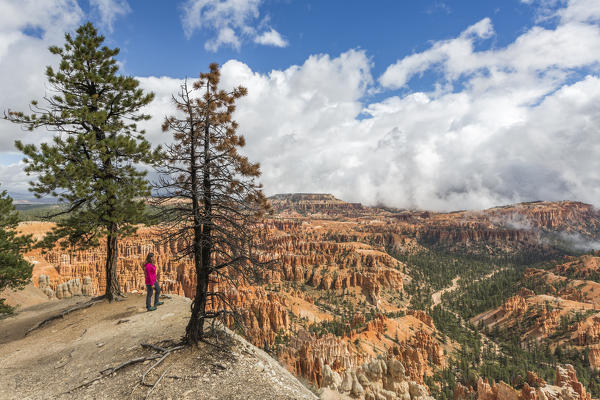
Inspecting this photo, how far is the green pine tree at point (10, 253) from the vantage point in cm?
1527

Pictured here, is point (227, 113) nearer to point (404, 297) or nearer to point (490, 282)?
point (404, 297)

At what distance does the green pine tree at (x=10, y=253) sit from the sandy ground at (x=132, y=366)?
3.33m

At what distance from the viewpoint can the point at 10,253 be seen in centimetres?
1576

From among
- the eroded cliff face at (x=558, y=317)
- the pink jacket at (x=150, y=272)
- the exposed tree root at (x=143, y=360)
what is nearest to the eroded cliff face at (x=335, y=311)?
the eroded cliff face at (x=558, y=317)

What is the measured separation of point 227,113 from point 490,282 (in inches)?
5731

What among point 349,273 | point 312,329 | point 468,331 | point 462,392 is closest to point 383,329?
point 312,329

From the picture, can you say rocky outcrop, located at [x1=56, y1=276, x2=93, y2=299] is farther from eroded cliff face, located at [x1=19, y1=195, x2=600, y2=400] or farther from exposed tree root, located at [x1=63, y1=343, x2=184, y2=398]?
exposed tree root, located at [x1=63, y1=343, x2=184, y2=398]

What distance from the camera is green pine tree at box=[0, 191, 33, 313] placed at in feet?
50.1

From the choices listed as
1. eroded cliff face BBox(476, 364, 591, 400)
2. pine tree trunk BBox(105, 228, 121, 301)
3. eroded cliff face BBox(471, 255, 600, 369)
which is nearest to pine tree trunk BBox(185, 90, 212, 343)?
pine tree trunk BBox(105, 228, 121, 301)

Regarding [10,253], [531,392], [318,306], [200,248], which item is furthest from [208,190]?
[318,306]

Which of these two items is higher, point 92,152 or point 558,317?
point 92,152

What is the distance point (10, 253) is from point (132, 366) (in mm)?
13081

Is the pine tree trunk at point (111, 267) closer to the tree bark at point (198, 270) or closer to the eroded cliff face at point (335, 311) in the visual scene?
the eroded cliff face at point (335, 311)

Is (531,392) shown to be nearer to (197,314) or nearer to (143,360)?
(197,314)
